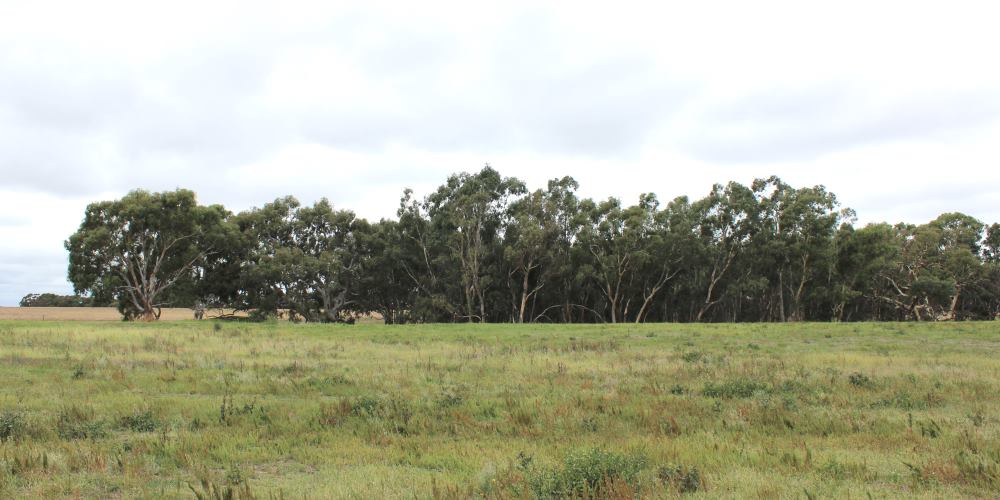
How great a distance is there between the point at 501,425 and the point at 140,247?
69.2 m

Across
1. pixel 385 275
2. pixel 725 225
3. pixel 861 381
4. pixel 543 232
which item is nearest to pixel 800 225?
pixel 725 225

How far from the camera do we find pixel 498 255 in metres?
74.6

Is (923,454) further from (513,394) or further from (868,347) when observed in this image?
(868,347)

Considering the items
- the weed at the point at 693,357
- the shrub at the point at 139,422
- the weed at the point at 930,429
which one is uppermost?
the weed at the point at 693,357

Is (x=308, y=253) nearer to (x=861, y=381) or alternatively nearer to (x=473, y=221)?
(x=473, y=221)

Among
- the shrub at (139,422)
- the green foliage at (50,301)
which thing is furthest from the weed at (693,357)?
the green foliage at (50,301)

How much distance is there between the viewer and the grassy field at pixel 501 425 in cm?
749

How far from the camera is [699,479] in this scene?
24.5ft

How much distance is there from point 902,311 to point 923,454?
10047cm

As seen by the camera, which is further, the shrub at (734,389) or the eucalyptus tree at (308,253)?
the eucalyptus tree at (308,253)

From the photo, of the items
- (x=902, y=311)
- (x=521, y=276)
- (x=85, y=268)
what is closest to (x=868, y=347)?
(x=521, y=276)

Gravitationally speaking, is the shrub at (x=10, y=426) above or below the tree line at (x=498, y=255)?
below

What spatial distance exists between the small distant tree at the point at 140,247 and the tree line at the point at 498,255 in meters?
0.18

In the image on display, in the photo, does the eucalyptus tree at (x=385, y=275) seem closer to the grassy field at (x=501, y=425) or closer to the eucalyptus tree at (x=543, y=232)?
the eucalyptus tree at (x=543, y=232)
